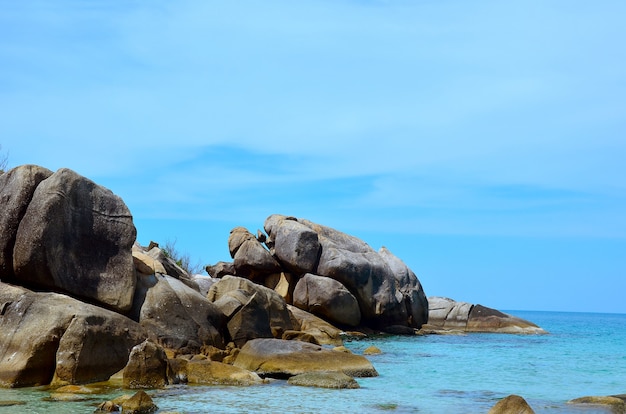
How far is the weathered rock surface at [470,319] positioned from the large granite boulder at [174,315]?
30.4 meters

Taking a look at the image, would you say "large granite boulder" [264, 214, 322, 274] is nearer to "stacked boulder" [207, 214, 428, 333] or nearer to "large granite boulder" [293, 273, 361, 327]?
"stacked boulder" [207, 214, 428, 333]

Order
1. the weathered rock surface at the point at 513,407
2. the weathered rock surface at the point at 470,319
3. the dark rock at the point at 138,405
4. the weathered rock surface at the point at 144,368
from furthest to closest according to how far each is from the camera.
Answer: the weathered rock surface at the point at 470,319
the weathered rock surface at the point at 144,368
the weathered rock surface at the point at 513,407
the dark rock at the point at 138,405

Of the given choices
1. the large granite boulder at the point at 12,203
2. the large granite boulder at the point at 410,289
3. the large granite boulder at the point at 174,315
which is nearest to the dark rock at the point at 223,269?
the large granite boulder at the point at 410,289

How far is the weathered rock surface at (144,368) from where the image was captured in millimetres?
17406

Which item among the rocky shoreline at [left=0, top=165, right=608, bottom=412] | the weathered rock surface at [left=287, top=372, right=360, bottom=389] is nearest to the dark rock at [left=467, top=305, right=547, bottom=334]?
the rocky shoreline at [left=0, top=165, right=608, bottom=412]

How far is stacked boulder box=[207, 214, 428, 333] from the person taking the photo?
1571 inches

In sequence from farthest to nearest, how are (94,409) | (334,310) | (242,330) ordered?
1. (334,310)
2. (242,330)
3. (94,409)

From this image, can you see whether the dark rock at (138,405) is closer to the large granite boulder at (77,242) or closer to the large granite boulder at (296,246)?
the large granite boulder at (77,242)

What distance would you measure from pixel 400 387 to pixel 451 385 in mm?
2140

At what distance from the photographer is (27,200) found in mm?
20297

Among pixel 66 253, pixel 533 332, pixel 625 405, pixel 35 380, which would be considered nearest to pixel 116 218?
pixel 66 253

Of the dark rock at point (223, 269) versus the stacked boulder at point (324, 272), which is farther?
the dark rock at point (223, 269)

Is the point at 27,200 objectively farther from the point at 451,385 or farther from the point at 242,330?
the point at 451,385

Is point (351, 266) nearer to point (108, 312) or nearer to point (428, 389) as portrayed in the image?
point (428, 389)
